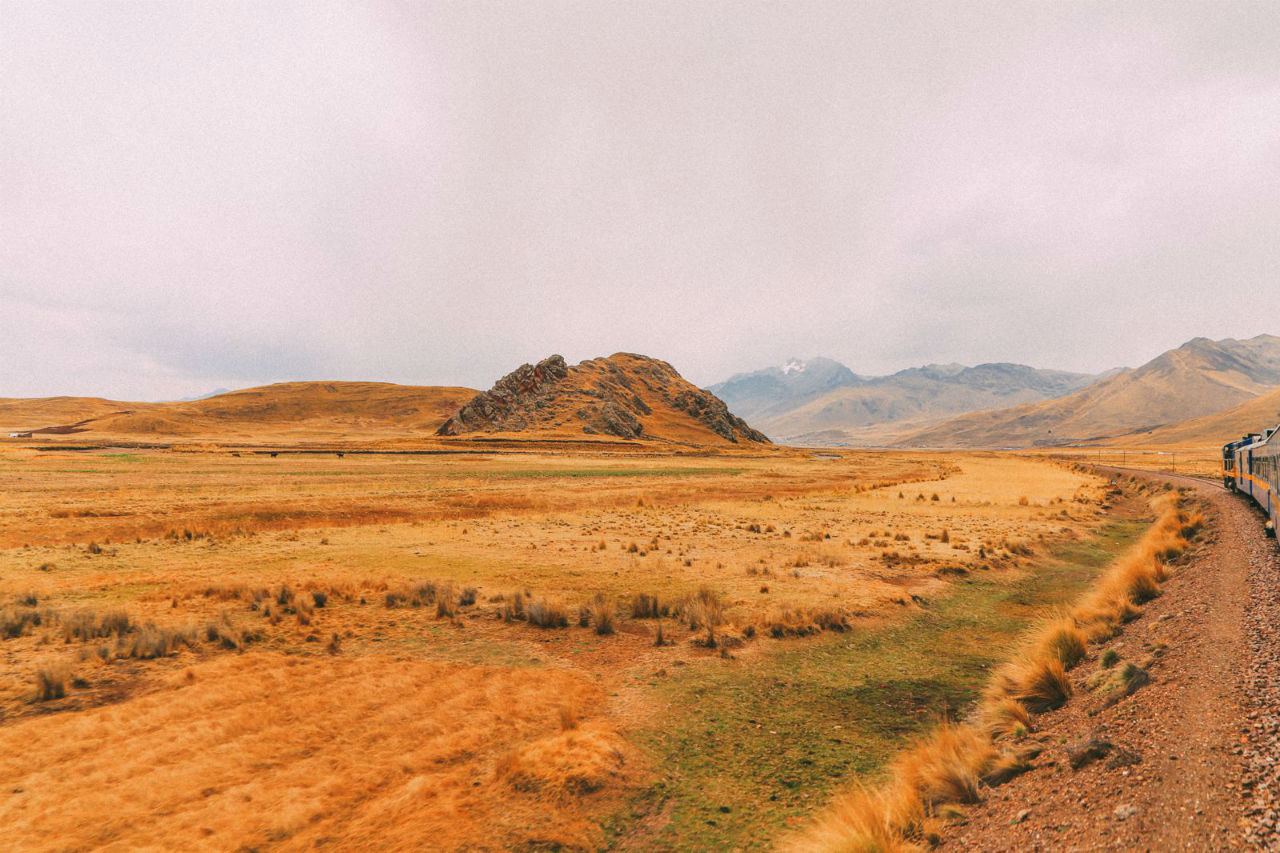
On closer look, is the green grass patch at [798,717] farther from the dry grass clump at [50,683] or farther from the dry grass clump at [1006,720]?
the dry grass clump at [50,683]

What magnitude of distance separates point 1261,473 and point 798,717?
26.9 meters

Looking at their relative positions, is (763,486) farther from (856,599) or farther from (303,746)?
(303,746)

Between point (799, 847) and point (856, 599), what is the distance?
10.9m

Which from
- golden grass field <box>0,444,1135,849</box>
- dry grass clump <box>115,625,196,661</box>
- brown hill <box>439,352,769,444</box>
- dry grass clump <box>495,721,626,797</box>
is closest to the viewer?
golden grass field <box>0,444,1135,849</box>

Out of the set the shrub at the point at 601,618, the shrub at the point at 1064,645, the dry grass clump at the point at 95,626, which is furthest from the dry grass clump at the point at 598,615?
the dry grass clump at the point at 95,626

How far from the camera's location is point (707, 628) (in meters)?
13.0

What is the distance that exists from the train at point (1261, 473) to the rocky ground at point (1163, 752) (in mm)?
10248

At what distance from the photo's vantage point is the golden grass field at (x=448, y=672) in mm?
6594

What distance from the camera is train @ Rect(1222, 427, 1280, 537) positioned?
53.9 feet

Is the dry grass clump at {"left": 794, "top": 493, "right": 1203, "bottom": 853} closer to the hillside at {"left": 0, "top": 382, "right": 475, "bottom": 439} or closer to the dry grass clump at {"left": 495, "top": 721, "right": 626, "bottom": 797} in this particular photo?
the dry grass clump at {"left": 495, "top": 721, "right": 626, "bottom": 797}

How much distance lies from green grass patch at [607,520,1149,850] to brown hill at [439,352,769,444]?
11057cm

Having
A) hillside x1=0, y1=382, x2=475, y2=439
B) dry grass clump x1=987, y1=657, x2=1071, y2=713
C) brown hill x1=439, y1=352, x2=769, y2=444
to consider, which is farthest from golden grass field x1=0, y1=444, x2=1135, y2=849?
hillside x1=0, y1=382, x2=475, y2=439

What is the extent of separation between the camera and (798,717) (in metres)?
9.26

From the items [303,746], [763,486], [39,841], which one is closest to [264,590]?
[303,746]
